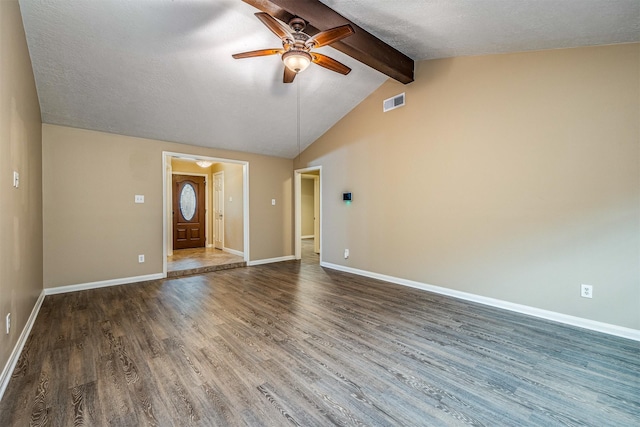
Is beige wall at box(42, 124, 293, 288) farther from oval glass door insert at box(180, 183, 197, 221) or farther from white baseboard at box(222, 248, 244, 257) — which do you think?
oval glass door insert at box(180, 183, 197, 221)

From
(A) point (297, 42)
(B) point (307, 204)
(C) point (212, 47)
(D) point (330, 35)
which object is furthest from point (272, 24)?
(B) point (307, 204)

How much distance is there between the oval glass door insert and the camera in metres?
7.72

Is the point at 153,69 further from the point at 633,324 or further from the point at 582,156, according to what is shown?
the point at 633,324

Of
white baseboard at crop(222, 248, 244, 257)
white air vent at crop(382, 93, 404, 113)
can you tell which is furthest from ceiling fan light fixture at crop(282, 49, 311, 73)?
white baseboard at crop(222, 248, 244, 257)

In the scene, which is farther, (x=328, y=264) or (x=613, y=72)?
(x=328, y=264)

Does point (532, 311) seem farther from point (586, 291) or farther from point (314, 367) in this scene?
point (314, 367)

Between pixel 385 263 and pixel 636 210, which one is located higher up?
pixel 636 210

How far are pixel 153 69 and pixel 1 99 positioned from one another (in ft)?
5.92

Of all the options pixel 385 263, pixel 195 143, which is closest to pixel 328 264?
pixel 385 263

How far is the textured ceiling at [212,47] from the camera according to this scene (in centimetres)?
256

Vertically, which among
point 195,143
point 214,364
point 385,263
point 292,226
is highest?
point 195,143

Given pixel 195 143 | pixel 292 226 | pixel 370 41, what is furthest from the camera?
pixel 292 226

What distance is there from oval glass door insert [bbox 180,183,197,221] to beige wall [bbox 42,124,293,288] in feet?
9.73

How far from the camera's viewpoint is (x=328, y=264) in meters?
5.73
